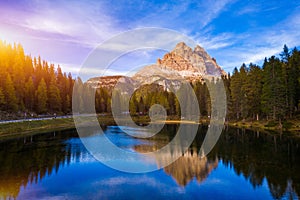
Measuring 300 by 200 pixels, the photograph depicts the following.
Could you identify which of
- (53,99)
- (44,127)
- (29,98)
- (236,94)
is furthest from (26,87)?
(236,94)

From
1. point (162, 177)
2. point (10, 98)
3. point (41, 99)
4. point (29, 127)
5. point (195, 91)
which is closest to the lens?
point (162, 177)

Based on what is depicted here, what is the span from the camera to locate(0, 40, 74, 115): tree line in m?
63.0

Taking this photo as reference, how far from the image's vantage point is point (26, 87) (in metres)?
74.2

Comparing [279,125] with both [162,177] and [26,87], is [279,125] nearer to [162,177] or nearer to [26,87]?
[162,177]

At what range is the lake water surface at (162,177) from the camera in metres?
17.2

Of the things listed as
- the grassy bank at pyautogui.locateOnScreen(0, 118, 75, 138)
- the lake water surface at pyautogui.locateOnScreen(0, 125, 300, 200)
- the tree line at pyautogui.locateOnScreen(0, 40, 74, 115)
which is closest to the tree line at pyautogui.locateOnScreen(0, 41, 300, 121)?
the tree line at pyautogui.locateOnScreen(0, 40, 74, 115)

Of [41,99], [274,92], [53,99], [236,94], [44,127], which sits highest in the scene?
[236,94]

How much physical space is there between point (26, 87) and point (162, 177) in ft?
218

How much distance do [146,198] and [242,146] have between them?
75.5ft

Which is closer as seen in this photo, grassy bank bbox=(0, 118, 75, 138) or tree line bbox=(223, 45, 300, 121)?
grassy bank bbox=(0, 118, 75, 138)

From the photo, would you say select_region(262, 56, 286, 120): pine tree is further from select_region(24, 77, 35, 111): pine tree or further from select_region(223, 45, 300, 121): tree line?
select_region(24, 77, 35, 111): pine tree

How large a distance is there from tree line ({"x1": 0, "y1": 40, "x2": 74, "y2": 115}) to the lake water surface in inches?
1425

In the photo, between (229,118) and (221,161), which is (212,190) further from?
(229,118)

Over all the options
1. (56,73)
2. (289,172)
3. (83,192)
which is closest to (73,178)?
(83,192)
